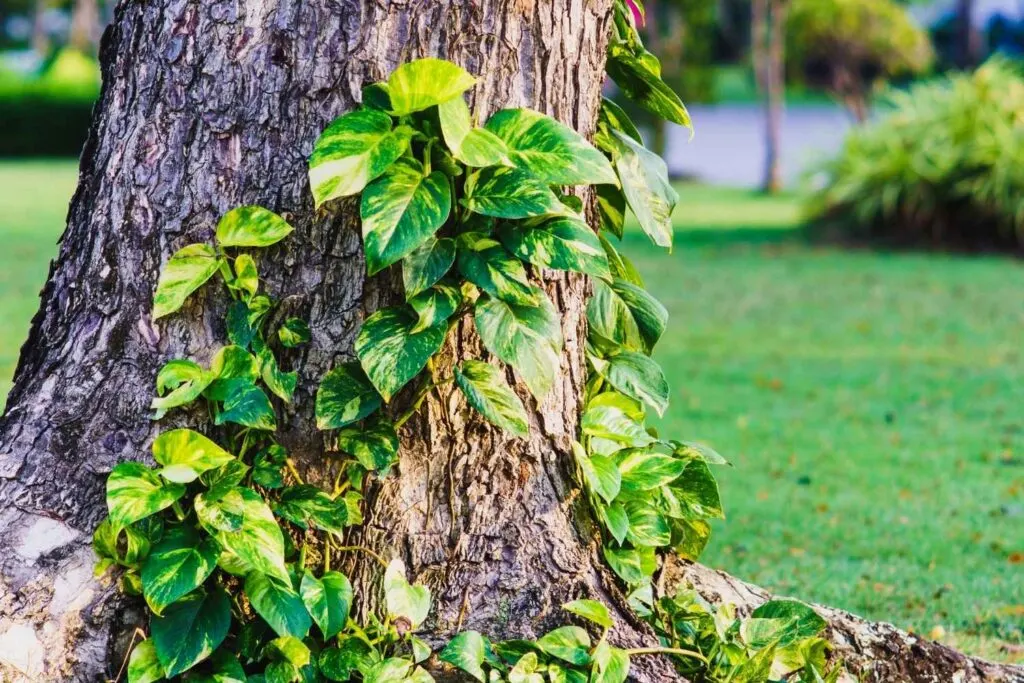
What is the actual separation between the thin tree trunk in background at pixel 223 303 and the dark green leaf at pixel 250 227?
45 mm

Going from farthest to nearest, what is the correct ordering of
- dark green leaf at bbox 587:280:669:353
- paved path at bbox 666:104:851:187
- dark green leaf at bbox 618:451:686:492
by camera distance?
paved path at bbox 666:104:851:187 → dark green leaf at bbox 587:280:669:353 → dark green leaf at bbox 618:451:686:492

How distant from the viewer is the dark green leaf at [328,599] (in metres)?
1.93

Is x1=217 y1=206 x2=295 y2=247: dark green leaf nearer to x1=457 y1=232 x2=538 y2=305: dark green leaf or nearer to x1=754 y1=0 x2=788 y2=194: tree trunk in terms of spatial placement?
x1=457 y1=232 x2=538 y2=305: dark green leaf

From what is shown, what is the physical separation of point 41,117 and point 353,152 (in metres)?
22.9

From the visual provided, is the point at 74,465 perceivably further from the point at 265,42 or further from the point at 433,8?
the point at 433,8

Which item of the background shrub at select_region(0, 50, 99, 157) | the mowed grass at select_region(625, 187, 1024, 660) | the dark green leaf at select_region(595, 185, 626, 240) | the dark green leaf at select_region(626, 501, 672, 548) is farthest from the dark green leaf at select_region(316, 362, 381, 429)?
the background shrub at select_region(0, 50, 99, 157)

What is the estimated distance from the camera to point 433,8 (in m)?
1.95

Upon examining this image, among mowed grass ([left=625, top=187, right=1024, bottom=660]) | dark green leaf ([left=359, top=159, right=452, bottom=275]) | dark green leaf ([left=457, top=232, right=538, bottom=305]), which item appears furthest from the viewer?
mowed grass ([left=625, top=187, right=1024, bottom=660])

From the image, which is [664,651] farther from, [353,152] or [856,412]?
[856,412]

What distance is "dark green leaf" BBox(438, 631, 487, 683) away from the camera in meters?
1.94

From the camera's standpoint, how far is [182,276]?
1.93m

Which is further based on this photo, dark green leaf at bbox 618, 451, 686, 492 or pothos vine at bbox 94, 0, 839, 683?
dark green leaf at bbox 618, 451, 686, 492

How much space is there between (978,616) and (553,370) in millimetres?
1940

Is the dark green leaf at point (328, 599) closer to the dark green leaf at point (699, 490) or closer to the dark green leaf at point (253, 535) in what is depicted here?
the dark green leaf at point (253, 535)
